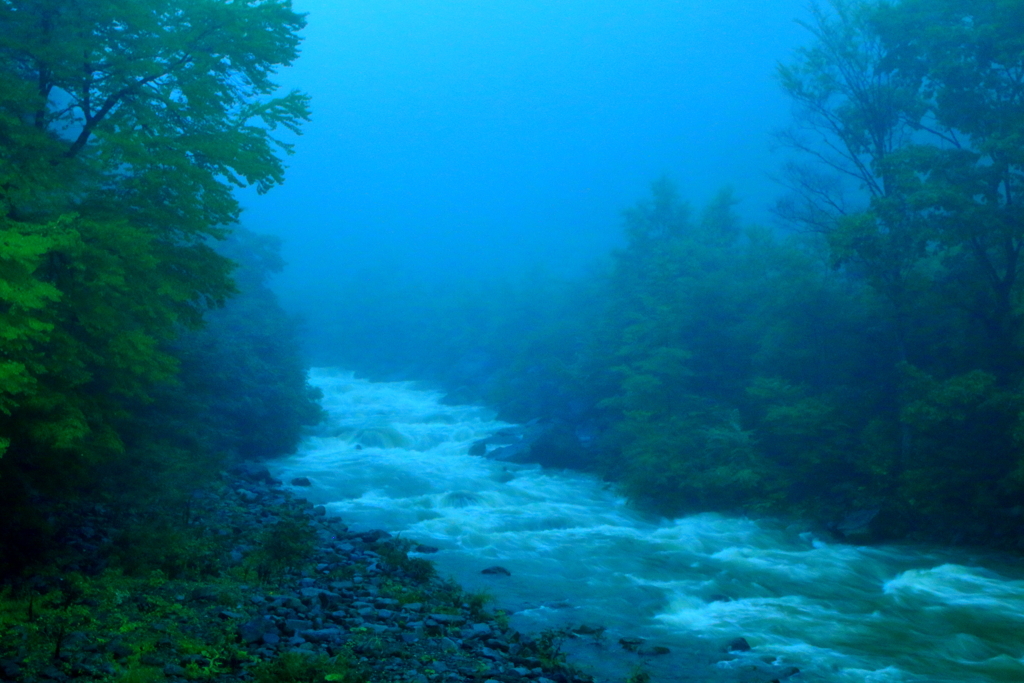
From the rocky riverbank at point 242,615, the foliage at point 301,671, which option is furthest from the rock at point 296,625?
the foliage at point 301,671

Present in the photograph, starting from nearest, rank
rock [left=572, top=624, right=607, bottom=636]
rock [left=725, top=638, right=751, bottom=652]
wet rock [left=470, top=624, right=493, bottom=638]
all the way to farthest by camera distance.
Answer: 1. wet rock [left=470, top=624, right=493, bottom=638]
2. rock [left=725, top=638, right=751, bottom=652]
3. rock [left=572, top=624, right=607, bottom=636]

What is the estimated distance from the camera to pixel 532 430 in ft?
89.1

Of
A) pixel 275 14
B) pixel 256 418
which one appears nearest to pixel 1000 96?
pixel 275 14

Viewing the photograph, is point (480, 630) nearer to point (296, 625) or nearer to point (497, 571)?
point (296, 625)

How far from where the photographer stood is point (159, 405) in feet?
45.3

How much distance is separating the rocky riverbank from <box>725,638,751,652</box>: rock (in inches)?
98.6

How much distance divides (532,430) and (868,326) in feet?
40.9

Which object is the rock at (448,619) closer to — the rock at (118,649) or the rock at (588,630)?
the rock at (588,630)

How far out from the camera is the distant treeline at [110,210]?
317 inches

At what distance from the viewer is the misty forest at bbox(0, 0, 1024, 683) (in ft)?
27.2

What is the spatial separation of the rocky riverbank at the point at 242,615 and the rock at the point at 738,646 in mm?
2505

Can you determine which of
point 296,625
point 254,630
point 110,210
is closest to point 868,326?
point 296,625

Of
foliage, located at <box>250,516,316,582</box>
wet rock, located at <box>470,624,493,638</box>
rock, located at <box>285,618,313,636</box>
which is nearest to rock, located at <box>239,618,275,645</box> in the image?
rock, located at <box>285,618,313,636</box>

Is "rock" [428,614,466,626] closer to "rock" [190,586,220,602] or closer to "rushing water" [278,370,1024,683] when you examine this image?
"rushing water" [278,370,1024,683]
